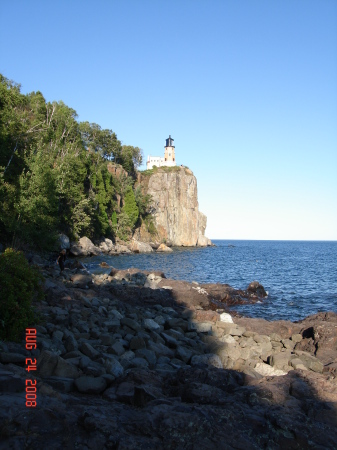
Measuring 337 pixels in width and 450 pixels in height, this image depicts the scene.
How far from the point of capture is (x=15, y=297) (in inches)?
314

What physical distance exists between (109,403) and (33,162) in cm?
2902

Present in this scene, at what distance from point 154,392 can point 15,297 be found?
13.2 ft

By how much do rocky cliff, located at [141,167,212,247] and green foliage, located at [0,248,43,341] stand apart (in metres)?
77.6

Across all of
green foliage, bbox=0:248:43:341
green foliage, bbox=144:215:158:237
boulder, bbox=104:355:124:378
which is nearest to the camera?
boulder, bbox=104:355:124:378

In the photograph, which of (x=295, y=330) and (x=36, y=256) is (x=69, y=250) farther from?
(x=295, y=330)

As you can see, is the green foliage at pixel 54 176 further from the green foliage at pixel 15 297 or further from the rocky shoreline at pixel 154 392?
the green foliage at pixel 15 297

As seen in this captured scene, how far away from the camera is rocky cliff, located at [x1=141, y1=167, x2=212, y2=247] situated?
89000 mm

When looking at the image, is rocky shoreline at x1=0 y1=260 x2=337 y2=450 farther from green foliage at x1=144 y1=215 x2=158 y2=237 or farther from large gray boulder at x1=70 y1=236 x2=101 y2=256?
green foliage at x1=144 y1=215 x2=158 y2=237

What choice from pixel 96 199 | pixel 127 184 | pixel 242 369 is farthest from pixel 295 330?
pixel 127 184

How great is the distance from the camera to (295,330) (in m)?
14.2

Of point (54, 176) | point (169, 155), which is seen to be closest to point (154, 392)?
point (54, 176)

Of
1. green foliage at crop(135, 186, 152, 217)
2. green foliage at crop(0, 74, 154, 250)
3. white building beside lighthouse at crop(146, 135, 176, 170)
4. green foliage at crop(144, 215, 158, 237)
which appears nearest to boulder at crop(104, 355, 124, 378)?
green foliage at crop(0, 74, 154, 250)

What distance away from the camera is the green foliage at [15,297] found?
7469 millimetres

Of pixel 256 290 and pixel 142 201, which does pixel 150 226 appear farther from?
pixel 256 290
